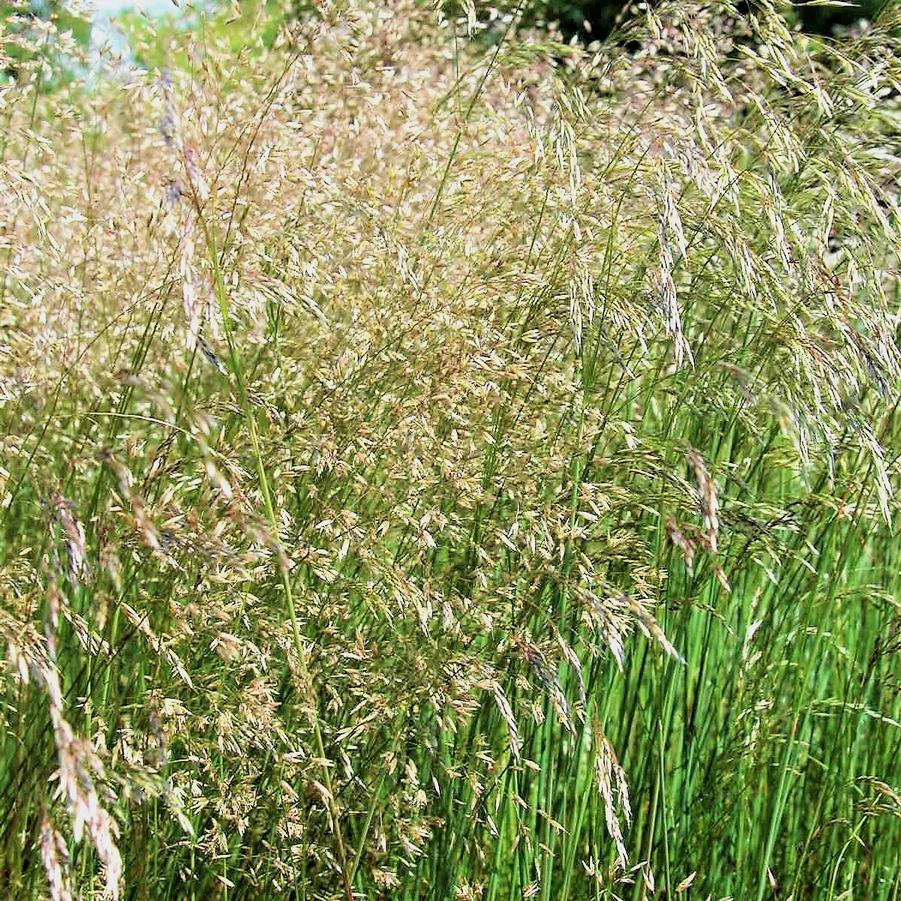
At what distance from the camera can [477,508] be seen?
7.14 ft

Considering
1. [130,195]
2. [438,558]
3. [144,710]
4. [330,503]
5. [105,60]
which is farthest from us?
[130,195]

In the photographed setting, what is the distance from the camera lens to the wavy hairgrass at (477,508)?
1893 millimetres

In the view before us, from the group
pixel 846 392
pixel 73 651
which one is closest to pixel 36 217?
pixel 73 651

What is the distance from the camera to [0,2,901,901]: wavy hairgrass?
6.21ft

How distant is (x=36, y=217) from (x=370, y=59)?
116cm

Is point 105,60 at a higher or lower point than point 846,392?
higher

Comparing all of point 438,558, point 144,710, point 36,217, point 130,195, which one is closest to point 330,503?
point 438,558

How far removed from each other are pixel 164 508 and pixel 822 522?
132 centimetres

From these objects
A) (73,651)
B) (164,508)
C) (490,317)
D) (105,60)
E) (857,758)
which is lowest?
(857,758)

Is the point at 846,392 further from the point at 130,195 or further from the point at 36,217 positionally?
the point at 130,195

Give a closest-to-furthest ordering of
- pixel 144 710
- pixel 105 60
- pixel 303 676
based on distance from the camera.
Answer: pixel 303 676 → pixel 144 710 → pixel 105 60

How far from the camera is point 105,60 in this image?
8.96ft

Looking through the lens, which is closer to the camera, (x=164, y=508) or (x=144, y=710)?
(x=164, y=508)

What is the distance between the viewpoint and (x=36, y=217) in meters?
2.05
